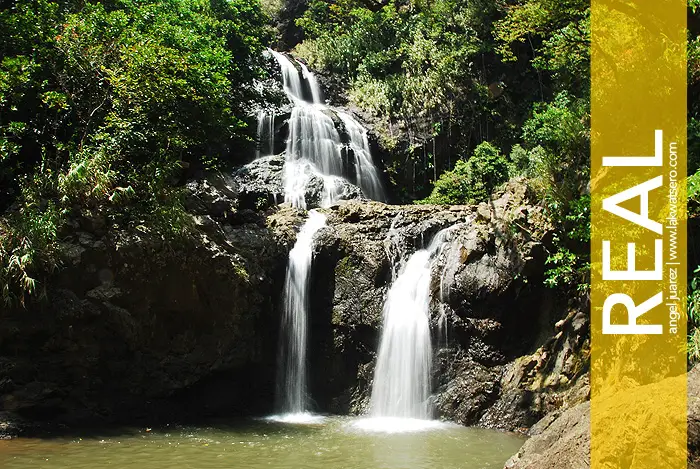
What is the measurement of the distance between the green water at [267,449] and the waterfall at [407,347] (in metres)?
1.34

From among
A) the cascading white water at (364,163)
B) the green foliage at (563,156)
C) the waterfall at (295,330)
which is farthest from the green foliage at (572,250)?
the cascading white water at (364,163)

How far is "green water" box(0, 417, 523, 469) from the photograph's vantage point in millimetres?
8195

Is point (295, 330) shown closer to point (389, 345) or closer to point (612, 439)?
point (389, 345)

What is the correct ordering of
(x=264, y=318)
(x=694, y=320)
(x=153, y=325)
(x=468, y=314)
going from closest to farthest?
(x=694, y=320)
(x=153, y=325)
(x=468, y=314)
(x=264, y=318)

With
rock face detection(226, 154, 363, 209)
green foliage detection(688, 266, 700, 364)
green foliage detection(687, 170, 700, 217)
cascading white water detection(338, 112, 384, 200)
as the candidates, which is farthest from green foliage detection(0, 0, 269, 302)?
green foliage detection(688, 266, 700, 364)

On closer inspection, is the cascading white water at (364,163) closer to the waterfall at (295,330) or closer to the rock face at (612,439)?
the waterfall at (295,330)

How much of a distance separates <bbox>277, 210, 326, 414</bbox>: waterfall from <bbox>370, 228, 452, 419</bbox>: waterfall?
1.81m

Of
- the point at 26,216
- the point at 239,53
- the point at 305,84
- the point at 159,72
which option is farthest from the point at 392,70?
the point at 26,216

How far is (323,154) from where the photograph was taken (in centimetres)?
2070

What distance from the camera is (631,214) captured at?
10.8 m

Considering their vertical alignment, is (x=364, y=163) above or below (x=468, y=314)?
above

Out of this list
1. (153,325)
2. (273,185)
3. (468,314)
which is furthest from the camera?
(273,185)
